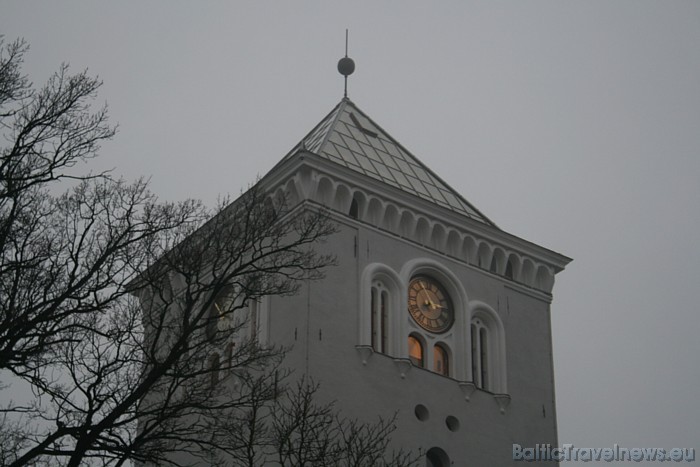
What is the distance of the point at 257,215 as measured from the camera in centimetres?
2267

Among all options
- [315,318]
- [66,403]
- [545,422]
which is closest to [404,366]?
[315,318]

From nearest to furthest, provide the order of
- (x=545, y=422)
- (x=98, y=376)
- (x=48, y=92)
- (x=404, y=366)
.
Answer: (x=98, y=376)
(x=48, y=92)
(x=404, y=366)
(x=545, y=422)

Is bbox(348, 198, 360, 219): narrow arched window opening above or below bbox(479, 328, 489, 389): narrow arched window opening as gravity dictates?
above

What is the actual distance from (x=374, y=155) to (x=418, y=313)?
5.87m

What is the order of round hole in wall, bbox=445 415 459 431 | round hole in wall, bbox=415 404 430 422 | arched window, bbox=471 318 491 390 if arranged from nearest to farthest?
1. round hole in wall, bbox=415 404 430 422
2. round hole in wall, bbox=445 415 459 431
3. arched window, bbox=471 318 491 390

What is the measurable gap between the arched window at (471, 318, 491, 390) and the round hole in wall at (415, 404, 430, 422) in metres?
2.50

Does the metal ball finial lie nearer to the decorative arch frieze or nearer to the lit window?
the decorative arch frieze

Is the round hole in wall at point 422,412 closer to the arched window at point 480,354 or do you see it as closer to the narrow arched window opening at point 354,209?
the arched window at point 480,354

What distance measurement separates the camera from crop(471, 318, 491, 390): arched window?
117 feet

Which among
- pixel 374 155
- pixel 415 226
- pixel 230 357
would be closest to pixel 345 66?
pixel 374 155

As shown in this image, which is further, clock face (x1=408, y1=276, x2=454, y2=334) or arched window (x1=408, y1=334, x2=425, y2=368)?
clock face (x1=408, y1=276, x2=454, y2=334)

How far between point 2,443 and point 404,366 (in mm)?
14801

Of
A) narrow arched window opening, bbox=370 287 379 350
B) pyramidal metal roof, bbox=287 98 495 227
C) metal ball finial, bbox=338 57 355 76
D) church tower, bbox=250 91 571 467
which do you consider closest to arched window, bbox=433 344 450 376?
church tower, bbox=250 91 571 467

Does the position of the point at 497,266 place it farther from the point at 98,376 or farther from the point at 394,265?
the point at 98,376
